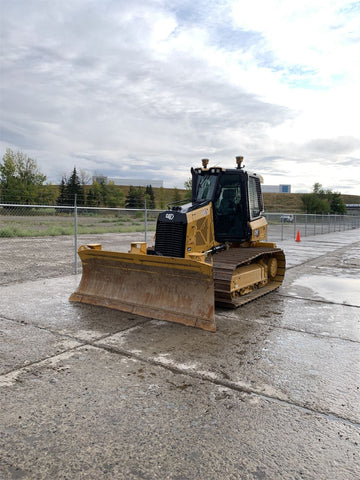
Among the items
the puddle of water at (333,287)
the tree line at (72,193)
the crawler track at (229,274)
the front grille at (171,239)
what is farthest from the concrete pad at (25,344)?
the tree line at (72,193)

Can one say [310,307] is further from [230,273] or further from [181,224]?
[181,224]

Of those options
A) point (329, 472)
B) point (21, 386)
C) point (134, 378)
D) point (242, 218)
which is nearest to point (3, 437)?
point (21, 386)

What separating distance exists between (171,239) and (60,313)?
2326 mm

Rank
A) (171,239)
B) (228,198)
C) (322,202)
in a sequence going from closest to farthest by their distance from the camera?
(171,239), (228,198), (322,202)

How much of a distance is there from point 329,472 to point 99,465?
1.52 meters

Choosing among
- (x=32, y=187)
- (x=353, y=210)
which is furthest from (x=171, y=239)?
(x=353, y=210)

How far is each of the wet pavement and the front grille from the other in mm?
1510

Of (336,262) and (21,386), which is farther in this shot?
(336,262)

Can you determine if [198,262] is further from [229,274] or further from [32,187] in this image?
[32,187]

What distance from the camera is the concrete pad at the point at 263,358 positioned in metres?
3.54

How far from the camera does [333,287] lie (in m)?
8.76

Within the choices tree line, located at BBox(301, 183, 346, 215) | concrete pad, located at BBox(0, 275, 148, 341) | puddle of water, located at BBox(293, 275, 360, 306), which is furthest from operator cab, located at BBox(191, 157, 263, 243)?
tree line, located at BBox(301, 183, 346, 215)

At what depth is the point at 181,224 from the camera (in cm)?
684

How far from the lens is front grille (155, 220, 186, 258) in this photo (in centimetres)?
685
